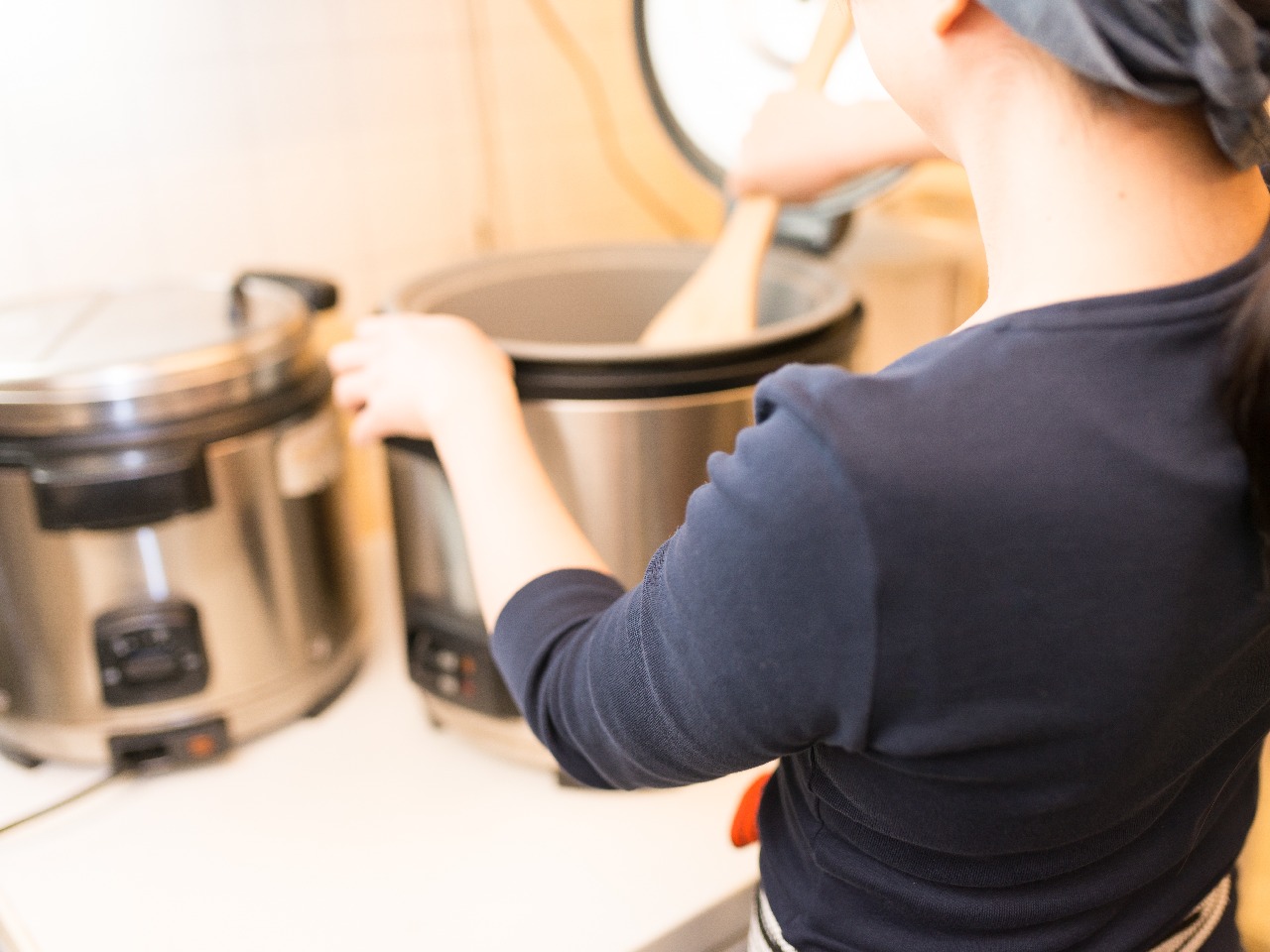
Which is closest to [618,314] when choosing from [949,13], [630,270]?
[630,270]

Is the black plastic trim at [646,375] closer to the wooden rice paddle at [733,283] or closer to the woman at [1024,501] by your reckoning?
the wooden rice paddle at [733,283]

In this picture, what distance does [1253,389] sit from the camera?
352 mm

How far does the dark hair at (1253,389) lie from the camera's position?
35 centimetres

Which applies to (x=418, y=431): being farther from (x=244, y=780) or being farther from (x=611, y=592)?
(x=244, y=780)

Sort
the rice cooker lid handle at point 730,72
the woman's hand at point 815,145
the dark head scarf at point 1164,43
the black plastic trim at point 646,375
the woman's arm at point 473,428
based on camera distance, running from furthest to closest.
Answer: the rice cooker lid handle at point 730,72 → the woman's hand at point 815,145 → the black plastic trim at point 646,375 → the woman's arm at point 473,428 → the dark head scarf at point 1164,43

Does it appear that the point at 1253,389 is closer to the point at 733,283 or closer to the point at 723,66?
the point at 733,283

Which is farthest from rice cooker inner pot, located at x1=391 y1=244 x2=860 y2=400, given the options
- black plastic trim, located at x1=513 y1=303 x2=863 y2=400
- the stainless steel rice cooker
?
the stainless steel rice cooker

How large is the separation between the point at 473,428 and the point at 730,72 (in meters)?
0.49

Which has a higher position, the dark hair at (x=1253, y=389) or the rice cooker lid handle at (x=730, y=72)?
the rice cooker lid handle at (x=730, y=72)

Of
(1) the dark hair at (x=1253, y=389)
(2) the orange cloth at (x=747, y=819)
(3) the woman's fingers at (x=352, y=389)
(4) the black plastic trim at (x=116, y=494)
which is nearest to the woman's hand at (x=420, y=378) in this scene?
(3) the woman's fingers at (x=352, y=389)

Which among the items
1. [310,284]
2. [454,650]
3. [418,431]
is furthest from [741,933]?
[310,284]

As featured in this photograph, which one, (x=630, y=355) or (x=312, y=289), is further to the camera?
(x=312, y=289)

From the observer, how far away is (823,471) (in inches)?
13.6

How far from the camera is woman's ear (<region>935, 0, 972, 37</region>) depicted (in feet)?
1.16
